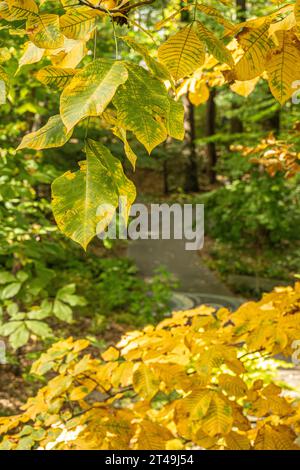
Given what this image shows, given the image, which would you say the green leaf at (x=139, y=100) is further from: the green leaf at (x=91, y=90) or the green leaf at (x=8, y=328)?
the green leaf at (x=8, y=328)

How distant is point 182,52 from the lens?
A: 68cm

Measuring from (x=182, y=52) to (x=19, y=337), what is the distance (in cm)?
192

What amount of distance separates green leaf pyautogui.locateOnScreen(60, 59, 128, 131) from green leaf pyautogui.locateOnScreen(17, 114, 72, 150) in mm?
57

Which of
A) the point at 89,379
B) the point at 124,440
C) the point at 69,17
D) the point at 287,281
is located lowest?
the point at 287,281

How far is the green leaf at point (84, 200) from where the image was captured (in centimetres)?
55

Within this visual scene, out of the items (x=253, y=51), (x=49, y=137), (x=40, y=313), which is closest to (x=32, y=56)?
(x=49, y=137)

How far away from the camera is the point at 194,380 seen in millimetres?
1460

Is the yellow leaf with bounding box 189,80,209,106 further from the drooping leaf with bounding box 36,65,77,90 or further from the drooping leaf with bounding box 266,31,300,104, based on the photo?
the drooping leaf with bounding box 36,65,77,90

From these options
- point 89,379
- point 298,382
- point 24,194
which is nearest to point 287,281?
point 298,382

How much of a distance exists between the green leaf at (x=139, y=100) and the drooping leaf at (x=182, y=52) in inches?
4.5

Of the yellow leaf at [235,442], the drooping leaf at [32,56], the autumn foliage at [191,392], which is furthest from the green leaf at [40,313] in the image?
the drooping leaf at [32,56]

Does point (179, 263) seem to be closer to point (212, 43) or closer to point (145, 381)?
point (145, 381)
